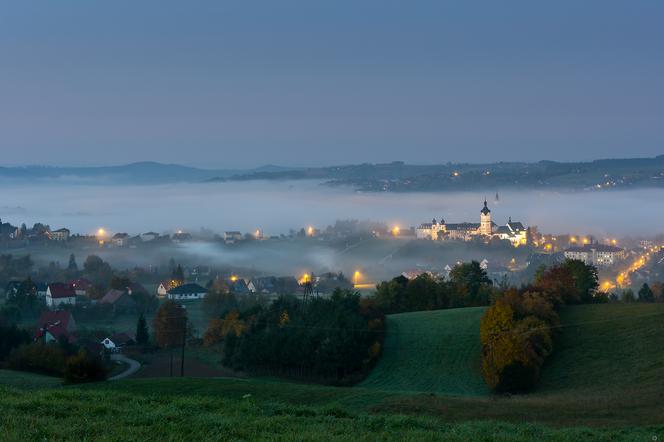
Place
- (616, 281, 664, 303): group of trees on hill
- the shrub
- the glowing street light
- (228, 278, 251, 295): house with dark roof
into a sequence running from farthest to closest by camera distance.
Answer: the glowing street light
(228, 278, 251, 295): house with dark roof
(616, 281, 664, 303): group of trees on hill
the shrub

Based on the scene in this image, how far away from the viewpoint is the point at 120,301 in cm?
8225

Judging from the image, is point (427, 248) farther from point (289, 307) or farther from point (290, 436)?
point (290, 436)

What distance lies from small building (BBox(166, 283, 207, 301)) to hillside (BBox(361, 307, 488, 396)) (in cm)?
4487

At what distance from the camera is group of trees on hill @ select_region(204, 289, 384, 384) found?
43.5 m

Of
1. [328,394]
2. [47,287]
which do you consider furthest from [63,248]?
[328,394]

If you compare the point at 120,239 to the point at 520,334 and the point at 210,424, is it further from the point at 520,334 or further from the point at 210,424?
the point at 210,424

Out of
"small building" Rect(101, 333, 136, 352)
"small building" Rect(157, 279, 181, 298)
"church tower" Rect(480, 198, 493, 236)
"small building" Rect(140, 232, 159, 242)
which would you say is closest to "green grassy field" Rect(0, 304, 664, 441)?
"small building" Rect(101, 333, 136, 352)

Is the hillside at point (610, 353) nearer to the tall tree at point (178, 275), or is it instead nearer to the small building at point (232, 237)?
the tall tree at point (178, 275)

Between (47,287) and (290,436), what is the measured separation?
276ft

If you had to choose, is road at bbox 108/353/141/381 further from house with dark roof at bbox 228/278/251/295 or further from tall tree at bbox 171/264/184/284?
tall tree at bbox 171/264/184/284

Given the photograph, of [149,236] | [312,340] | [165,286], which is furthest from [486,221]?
[312,340]

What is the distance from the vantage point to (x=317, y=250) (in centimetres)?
15075

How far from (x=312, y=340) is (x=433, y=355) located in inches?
290

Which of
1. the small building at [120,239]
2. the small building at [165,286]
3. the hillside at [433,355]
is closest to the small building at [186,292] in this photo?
the small building at [165,286]
